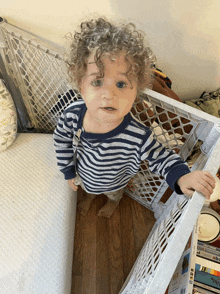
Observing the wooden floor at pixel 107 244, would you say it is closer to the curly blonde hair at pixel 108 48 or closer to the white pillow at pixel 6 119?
the white pillow at pixel 6 119

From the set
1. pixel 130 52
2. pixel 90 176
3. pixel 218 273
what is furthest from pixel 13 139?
pixel 218 273

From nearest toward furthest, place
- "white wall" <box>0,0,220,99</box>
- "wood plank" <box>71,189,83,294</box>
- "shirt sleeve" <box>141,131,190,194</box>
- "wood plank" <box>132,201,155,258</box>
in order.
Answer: "shirt sleeve" <box>141,131,190,194</box>, "white wall" <box>0,0,220,99</box>, "wood plank" <box>71,189,83,294</box>, "wood plank" <box>132,201,155,258</box>

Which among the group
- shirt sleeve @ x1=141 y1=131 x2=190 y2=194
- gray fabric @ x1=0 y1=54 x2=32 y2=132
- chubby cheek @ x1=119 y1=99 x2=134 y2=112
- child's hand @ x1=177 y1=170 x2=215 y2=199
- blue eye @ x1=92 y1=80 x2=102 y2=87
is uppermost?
blue eye @ x1=92 y1=80 x2=102 y2=87

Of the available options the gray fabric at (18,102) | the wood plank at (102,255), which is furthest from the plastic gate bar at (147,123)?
the wood plank at (102,255)

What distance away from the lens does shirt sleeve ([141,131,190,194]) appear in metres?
0.63

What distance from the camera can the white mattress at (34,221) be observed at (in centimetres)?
67

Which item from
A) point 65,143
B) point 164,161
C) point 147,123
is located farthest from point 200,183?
point 65,143

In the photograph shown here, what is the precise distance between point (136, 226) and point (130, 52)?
3.05 feet

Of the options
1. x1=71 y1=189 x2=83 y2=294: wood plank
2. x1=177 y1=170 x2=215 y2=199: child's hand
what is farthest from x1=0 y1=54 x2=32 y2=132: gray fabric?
x1=177 y1=170 x2=215 y2=199: child's hand

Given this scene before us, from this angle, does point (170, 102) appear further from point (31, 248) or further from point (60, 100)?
point (31, 248)

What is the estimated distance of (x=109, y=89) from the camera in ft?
1.70

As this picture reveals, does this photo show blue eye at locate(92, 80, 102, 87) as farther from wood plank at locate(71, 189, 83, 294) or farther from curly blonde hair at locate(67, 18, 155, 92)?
wood plank at locate(71, 189, 83, 294)

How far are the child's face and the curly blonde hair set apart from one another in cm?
2

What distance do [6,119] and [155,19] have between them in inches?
30.1
